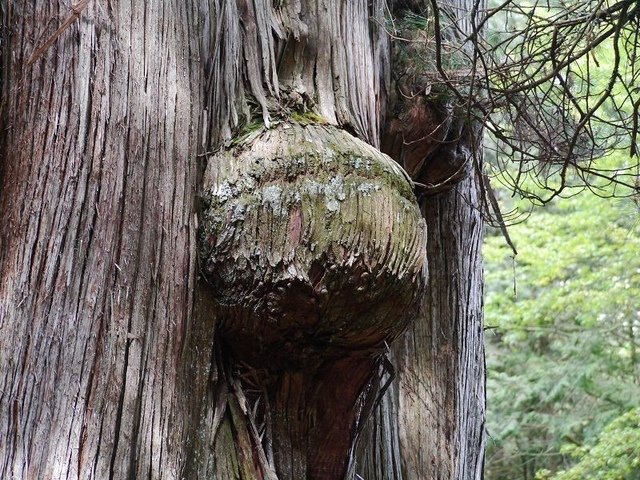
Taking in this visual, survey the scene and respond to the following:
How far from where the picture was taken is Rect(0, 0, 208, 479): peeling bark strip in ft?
8.32

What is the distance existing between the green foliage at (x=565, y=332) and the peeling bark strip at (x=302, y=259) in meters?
6.92

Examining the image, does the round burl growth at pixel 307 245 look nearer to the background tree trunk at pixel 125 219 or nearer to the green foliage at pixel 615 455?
the background tree trunk at pixel 125 219

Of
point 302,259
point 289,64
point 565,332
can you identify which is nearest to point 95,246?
point 302,259

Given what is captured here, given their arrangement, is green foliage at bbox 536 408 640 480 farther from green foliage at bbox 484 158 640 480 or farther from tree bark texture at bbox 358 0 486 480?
tree bark texture at bbox 358 0 486 480

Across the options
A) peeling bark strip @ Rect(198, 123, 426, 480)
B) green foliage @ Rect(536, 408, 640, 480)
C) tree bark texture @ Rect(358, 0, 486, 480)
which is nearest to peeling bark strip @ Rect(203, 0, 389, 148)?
peeling bark strip @ Rect(198, 123, 426, 480)

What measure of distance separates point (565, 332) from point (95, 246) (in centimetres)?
1011

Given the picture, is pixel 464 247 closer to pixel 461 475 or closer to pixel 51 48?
pixel 461 475

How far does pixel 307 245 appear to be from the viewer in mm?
2836

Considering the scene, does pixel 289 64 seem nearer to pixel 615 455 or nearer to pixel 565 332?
pixel 615 455

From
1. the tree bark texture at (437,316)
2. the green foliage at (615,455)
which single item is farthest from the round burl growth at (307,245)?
the green foliage at (615,455)

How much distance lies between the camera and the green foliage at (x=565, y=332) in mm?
10164

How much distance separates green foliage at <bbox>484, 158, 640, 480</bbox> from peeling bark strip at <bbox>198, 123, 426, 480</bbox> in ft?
22.7

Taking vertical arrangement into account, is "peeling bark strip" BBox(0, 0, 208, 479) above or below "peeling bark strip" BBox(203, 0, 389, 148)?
below

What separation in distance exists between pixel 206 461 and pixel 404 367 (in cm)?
182
